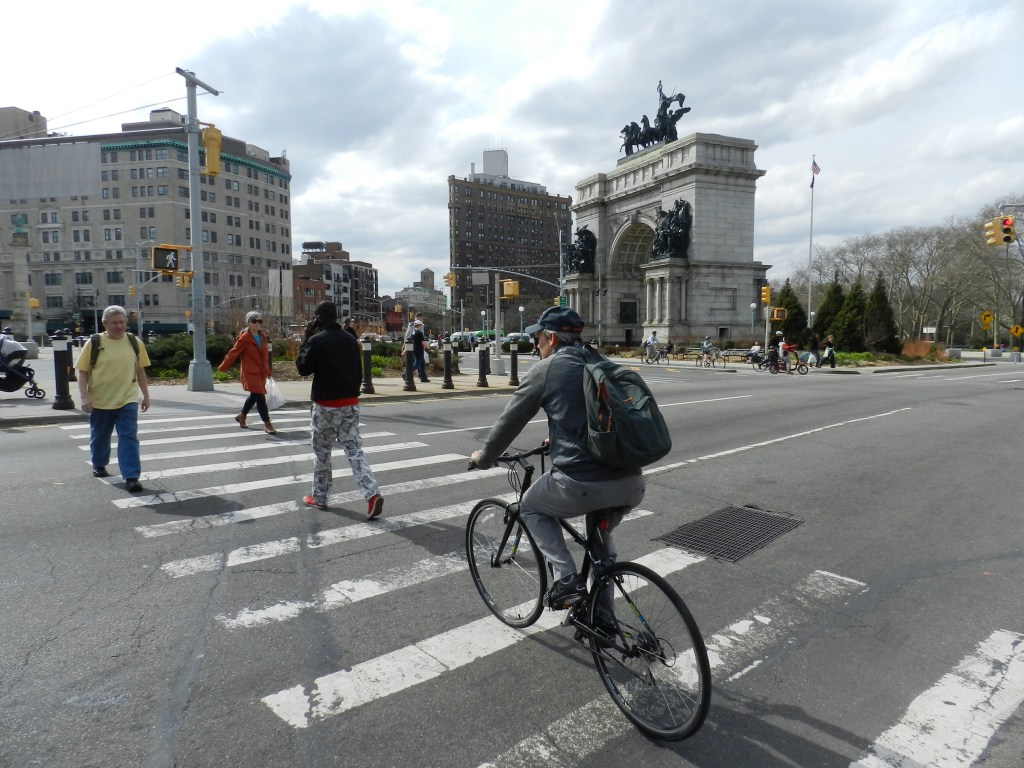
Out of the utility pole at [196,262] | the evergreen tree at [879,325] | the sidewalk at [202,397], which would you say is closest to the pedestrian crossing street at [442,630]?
the sidewalk at [202,397]

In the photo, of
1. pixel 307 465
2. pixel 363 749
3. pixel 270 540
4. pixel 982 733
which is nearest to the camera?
pixel 363 749

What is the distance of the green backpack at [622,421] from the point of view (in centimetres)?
285

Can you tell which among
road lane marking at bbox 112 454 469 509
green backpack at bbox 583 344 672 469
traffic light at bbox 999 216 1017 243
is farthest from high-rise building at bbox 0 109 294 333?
green backpack at bbox 583 344 672 469

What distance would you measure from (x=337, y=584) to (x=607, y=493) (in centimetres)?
237

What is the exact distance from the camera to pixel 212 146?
16234 mm

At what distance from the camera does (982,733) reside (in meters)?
2.96

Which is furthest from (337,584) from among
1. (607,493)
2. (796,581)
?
(796,581)

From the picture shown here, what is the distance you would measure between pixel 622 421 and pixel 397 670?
183 centimetres

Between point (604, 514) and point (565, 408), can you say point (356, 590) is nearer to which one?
point (604, 514)

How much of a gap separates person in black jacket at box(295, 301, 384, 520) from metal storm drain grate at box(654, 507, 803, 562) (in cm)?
282

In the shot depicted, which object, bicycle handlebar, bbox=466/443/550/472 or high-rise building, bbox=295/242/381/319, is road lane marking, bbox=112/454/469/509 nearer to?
bicycle handlebar, bbox=466/443/550/472

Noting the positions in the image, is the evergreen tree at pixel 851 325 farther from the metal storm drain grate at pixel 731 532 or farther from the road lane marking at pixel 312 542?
the road lane marking at pixel 312 542

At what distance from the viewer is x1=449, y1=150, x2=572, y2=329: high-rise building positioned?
143 m

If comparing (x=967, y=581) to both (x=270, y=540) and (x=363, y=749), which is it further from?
(x=270, y=540)
